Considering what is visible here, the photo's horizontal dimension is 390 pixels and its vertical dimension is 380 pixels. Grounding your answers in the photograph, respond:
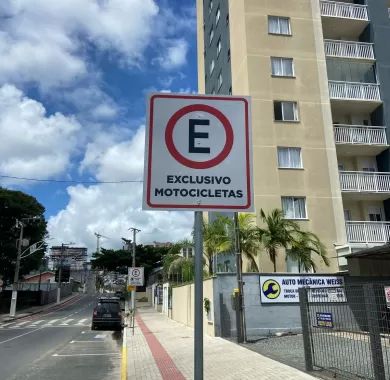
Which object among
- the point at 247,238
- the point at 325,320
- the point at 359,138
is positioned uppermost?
the point at 359,138

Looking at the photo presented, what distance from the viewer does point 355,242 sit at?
78.8 feet

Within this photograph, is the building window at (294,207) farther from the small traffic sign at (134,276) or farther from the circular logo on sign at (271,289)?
the small traffic sign at (134,276)

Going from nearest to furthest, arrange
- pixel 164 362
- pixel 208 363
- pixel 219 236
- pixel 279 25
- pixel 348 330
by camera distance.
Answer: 1. pixel 348 330
2. pixel 208 363
3. pixel 164 362
4. pixel 219 236
5. pixel 279 25

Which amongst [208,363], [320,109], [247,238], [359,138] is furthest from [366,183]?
[208,363]

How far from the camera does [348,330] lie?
8.53m

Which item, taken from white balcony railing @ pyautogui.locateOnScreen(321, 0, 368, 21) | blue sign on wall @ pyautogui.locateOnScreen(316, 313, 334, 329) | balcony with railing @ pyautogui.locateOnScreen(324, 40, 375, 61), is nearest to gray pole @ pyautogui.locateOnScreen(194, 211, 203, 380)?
blue sign on wall @ pyautogui.locateOnScreen(316, 313, 334, 329)

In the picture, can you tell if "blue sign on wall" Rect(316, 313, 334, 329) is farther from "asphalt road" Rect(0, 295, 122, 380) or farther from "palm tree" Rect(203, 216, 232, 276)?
"palm tree" Rect(203, 216, 232, 276)

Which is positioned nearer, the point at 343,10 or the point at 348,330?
the point at 348,330

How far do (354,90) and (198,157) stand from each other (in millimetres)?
25778

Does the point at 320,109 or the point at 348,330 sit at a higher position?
the point at 320,109

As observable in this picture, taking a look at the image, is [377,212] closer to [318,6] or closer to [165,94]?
[318,6]

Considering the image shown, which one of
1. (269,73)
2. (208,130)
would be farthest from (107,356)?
(269,73)

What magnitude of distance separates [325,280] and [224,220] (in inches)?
200

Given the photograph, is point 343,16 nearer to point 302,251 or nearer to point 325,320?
point 302,251
